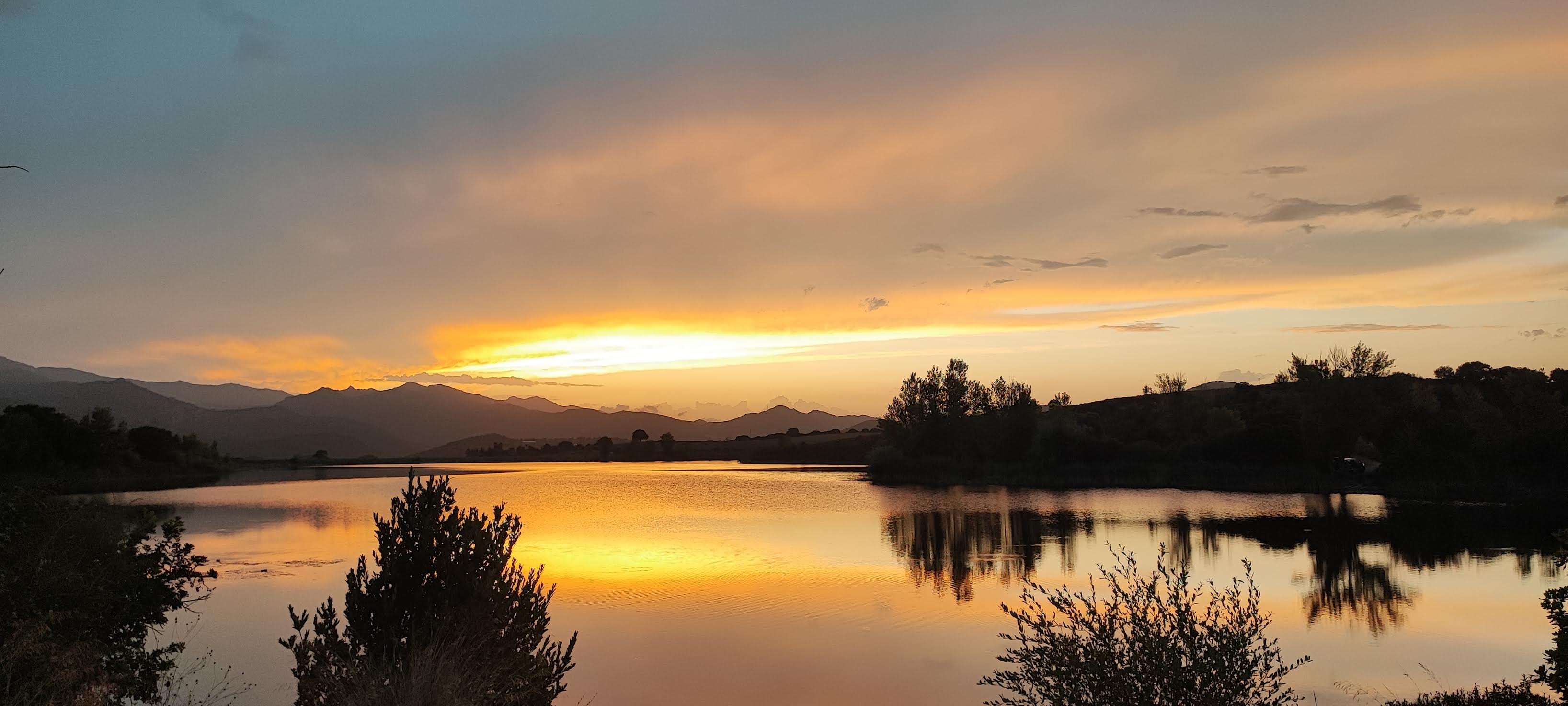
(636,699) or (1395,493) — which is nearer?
(636,699)

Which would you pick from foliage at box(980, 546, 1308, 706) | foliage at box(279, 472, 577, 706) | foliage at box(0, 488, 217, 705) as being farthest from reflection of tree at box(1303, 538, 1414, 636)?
foliage at box(0, 488, 217, 705)

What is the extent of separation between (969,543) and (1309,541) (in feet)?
38.3

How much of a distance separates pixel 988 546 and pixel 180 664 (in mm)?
23198

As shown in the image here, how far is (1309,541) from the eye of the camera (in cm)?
3064

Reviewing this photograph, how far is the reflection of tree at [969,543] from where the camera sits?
24000mm

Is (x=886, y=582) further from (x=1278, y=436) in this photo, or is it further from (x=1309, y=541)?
(x=1278, y=436)

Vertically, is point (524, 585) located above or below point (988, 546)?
above

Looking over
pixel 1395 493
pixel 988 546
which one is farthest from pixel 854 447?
pixel 988 546

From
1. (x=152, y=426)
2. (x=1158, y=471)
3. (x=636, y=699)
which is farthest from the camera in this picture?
(x=152, y=426)

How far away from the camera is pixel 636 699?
43.1ft

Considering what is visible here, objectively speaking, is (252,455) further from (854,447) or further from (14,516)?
(14,516)

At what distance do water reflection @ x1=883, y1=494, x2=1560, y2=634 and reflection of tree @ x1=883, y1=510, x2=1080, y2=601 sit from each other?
0.07 m

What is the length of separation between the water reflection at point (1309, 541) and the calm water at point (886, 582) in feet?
0.51

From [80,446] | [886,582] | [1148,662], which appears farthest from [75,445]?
[1148,662]
